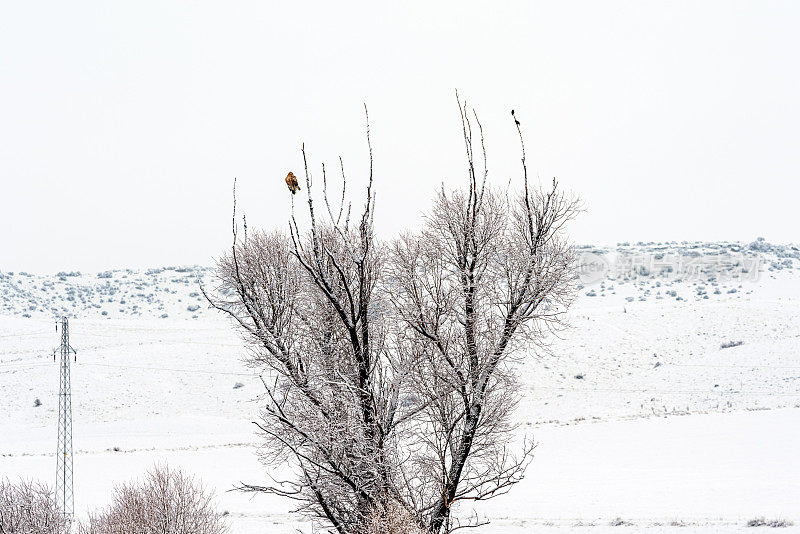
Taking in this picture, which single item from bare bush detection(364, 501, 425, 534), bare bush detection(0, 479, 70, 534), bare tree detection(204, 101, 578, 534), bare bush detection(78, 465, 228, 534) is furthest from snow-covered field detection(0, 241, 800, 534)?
bare bush detection(0, 479, 70, 534)

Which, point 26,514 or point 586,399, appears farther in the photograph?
point 586,399

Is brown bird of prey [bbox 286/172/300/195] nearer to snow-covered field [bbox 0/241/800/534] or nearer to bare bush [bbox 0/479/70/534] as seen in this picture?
snow-covered field [bbox 0/241/800/534]

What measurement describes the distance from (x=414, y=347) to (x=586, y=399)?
3345 centimetres

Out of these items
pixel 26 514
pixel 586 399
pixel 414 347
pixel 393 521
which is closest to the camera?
pixel 393 521

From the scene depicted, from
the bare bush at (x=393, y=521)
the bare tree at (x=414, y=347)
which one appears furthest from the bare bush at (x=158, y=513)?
the bare bush at (x=393, y=521)

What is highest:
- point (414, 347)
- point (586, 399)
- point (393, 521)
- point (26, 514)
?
point (414, 347)

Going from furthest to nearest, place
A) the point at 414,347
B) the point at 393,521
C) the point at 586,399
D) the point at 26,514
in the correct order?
the point at 586,399, the point at 26,514, the point at 414,347, the point at 393,521

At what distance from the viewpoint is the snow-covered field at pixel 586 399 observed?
76.6 ft

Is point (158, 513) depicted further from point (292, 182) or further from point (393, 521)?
point (292, 182)

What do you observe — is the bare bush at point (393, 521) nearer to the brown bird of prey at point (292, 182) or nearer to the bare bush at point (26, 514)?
the brown bird of prey at point (292, 182)

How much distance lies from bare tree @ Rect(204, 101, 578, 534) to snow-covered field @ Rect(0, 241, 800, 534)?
1.94m

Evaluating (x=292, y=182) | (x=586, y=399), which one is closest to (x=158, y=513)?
(x=292, y=182)

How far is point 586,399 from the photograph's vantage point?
4234 cm

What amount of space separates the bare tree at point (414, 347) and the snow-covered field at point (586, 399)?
6.37 ft
